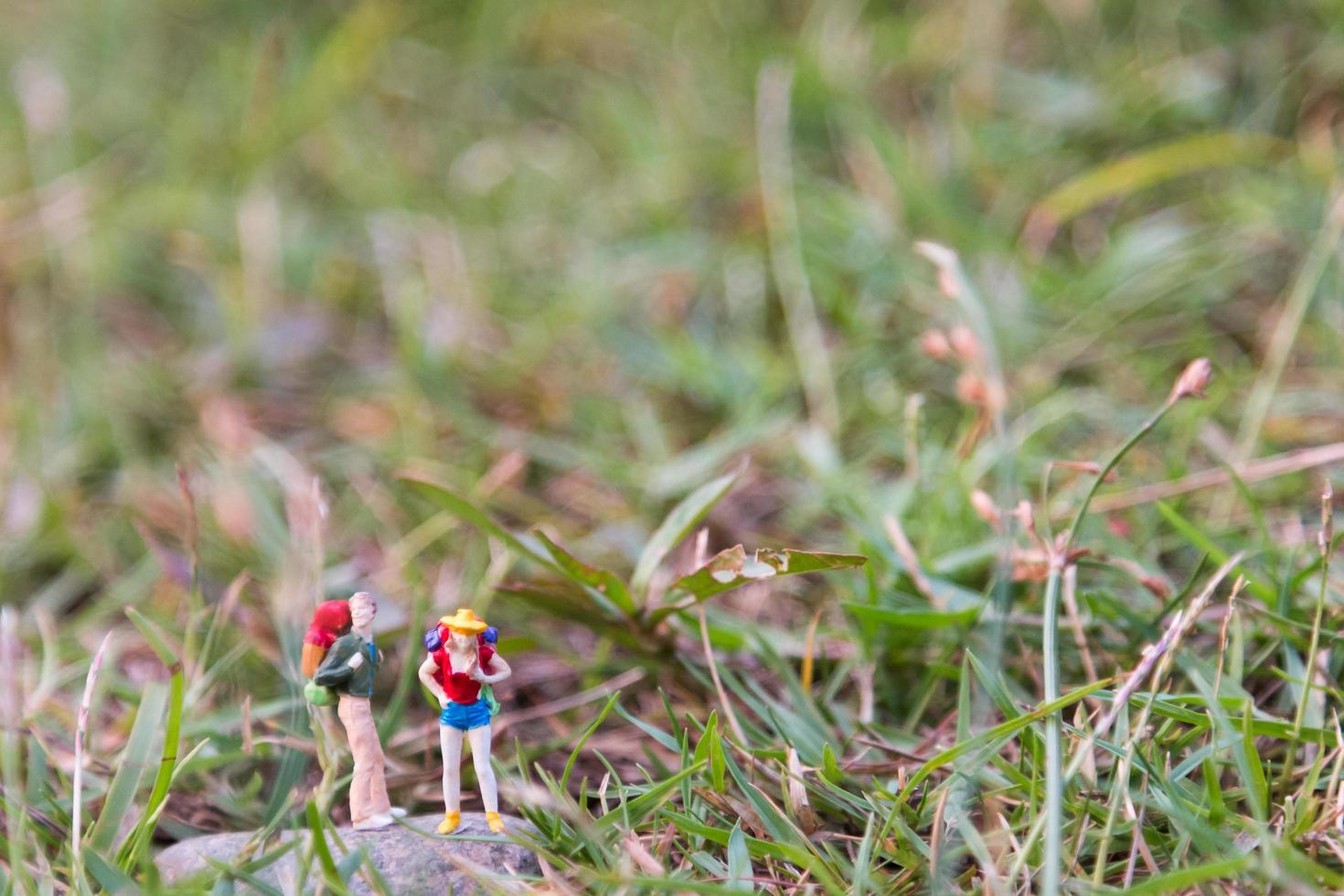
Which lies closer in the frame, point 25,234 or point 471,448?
point 471,448

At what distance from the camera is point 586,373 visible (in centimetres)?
275

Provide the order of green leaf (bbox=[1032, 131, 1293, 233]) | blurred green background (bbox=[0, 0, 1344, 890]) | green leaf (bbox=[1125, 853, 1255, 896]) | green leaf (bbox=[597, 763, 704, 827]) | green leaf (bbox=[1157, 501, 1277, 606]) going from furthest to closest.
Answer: green leaf (bbox=[1032, 131, 1293, 233]) < blurred green background (bbox=[0, 0, 1344, 890]) < green leaf (bbox=[1157, 501, 1277, 606]) < green leaf (bbox=[597, 763, 704, 827]) < green leaf (bbox=[1125, 853, 1255, 896])

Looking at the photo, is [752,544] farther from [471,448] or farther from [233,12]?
[233,12]

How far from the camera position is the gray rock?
1.41 meters

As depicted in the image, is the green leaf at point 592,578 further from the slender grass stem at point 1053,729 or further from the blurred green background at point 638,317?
the slender grass stem at point 1053,729

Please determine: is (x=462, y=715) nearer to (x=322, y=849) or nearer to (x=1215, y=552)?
(x=322, y=849)

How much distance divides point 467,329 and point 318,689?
59.7 inches

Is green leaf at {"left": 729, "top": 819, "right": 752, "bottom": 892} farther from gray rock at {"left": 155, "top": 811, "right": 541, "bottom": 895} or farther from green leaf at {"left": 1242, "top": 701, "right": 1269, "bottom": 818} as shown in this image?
green leaf at {"left": 1242, "top": 701, "right": 1269, "bottom": 818}

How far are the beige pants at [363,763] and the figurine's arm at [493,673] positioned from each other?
0.54 ft

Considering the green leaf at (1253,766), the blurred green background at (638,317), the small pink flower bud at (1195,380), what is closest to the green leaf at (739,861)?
the blurred green background at (638,317)

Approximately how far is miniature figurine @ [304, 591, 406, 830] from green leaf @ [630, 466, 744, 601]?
460mm

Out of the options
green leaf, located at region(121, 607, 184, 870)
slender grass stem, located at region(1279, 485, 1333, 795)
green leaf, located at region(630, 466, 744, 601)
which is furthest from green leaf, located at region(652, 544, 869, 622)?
green leaf, located at region(121, 607, 184, 870)

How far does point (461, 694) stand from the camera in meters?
1.47

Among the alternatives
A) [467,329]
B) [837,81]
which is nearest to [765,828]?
[467,329]
